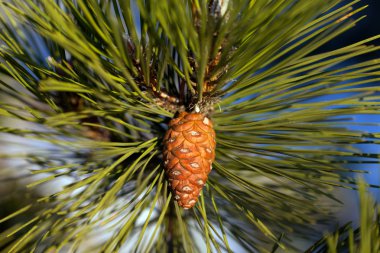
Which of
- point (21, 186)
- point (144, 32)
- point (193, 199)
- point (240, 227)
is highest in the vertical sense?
point (144, 32)

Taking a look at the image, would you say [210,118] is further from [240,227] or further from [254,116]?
[240,227]

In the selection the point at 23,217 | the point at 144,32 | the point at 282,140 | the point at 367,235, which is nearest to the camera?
the point at 367,235

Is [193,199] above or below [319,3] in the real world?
below

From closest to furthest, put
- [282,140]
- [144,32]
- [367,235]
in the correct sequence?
1. [367,235]
2. [144,32]
3. [282,140]

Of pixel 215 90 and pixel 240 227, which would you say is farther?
pixel 240 227

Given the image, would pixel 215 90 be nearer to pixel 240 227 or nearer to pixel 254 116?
pixel 254 116

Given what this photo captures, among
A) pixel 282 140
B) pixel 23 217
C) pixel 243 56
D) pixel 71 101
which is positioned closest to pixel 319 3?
pixel 243 56
